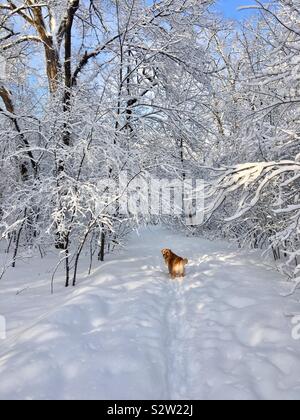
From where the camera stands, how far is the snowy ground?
2.63 m

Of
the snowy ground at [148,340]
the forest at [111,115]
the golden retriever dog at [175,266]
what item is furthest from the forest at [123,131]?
the golden retriever dog at [175,266]

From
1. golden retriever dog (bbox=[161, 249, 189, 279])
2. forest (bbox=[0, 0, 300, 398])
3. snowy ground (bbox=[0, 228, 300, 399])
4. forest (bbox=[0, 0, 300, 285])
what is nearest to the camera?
snowy ground (bbox=[0, 228, 300, 399])

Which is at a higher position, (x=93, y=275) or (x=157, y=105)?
(x=157, y=105)

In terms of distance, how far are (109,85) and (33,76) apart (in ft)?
14.7

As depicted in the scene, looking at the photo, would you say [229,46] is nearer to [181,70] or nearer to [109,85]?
[181,70]

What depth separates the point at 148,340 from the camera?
11.3 feet

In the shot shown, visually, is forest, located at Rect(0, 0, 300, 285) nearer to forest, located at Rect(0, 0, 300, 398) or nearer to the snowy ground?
forest, located at Rect(0, 0, 300, 398)

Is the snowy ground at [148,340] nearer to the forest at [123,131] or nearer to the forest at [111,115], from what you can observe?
the forest at [123,131]

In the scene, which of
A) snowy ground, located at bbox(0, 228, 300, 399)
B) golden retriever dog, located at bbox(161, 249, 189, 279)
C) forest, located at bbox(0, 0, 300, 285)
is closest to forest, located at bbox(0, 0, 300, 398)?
forest, located at bbox(0, 0, 300, 285)

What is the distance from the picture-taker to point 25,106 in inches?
363

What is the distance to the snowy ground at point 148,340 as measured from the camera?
104 inches

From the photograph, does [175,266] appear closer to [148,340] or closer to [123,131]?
[148,340]

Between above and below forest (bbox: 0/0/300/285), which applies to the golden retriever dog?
below
